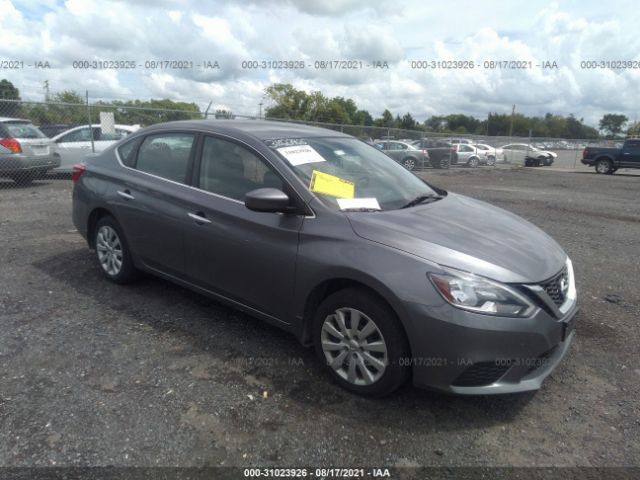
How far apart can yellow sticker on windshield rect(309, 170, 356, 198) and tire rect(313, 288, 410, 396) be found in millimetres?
720

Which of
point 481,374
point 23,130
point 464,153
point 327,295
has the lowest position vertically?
point 481,374

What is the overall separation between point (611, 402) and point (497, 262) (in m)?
1.25

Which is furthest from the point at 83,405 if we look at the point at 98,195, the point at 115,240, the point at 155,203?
the point at 98,195

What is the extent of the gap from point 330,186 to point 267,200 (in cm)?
48

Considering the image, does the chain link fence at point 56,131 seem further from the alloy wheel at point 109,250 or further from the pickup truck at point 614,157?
the pickup truck at point 614,157

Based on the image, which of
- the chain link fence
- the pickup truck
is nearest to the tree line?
the chain link fence

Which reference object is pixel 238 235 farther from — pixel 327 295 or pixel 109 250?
pixel 109 250

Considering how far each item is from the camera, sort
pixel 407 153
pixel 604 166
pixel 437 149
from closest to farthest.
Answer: pixel 407 153
pixel 437 149
pixel 604 166

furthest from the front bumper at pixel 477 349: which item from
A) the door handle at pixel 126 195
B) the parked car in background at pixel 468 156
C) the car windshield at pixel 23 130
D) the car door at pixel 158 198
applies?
the parked car in background at pixel 468 156

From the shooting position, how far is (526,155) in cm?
3098

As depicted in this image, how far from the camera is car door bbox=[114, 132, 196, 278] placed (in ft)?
12.9

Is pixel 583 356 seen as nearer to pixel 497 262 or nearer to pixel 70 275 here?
pixel 497 262

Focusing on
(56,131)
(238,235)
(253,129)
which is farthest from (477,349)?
(56,131)

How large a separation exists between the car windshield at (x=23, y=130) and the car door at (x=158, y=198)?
8187 millimetres
